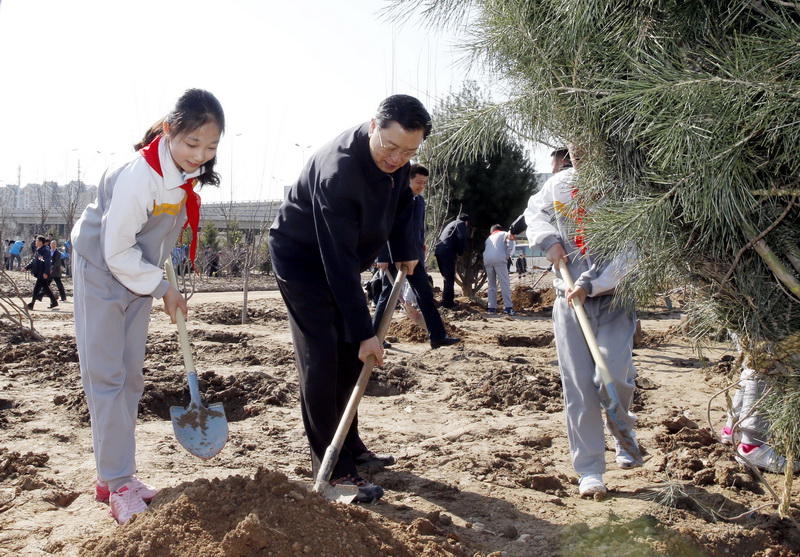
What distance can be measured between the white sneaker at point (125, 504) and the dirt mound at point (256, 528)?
0.28 meters

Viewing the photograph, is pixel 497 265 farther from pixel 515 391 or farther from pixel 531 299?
pixel 515 391

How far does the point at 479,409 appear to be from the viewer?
504cm

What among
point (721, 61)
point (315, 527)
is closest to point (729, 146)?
point (721, 61)

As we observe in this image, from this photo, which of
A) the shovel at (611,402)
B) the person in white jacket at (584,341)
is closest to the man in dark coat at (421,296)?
the person in white jacket at (584,341)

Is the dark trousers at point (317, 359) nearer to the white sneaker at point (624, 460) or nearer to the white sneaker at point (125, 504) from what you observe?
the white sneaker at point (125, 504)

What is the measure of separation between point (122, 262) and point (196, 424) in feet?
2.73

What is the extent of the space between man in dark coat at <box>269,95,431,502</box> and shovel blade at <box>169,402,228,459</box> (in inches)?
15.2

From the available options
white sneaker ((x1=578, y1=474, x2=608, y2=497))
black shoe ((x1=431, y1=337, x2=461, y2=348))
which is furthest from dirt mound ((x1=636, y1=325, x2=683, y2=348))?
white sneaker ((x1=578, y1=474, x2=608, y2=497))

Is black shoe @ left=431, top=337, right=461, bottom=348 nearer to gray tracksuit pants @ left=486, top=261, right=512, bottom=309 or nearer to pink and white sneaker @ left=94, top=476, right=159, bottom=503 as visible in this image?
gray tracksuit pants @ left=486, top=261, right=512, bottom=309

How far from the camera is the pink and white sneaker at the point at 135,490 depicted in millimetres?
2902

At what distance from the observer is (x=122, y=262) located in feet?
8.93

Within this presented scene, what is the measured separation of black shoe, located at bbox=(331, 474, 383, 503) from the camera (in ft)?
10.4

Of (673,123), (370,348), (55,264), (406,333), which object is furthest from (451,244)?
(673,123)

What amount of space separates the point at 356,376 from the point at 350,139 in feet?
3.94
